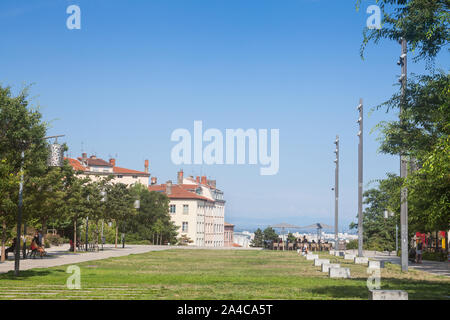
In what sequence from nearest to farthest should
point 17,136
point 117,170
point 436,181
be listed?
point 436,181
point 17,136
point 117,170

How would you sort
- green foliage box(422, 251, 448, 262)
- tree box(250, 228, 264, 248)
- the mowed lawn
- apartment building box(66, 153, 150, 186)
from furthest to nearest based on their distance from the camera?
apartment building box(66, 153, 150, 186), tree box(250, 228, 264, 248), green foliage box(422, 251, 448, 262), the mowed lawn

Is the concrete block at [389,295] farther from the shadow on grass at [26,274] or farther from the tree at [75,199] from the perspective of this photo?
the tree at [75,199]

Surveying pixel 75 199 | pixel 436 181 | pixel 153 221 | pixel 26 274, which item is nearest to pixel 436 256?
pixel 75 199

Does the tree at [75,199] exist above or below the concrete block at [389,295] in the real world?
above

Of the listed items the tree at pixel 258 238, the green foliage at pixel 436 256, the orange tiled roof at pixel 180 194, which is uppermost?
the orange tiled roof at pixel 180 194

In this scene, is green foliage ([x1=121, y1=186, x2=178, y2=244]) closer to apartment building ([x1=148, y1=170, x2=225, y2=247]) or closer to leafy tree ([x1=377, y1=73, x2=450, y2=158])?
apartment building ([x1=148, y1=170, x2=225, y2=247])

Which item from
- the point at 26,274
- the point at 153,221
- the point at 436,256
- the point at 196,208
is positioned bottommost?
the point at 436,256

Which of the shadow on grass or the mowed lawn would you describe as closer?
the mowed lawn

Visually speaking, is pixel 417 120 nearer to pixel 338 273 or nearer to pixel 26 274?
pixel 338 273

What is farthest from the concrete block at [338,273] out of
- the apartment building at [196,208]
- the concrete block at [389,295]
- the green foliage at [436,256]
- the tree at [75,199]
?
the apartment building at [196,208]

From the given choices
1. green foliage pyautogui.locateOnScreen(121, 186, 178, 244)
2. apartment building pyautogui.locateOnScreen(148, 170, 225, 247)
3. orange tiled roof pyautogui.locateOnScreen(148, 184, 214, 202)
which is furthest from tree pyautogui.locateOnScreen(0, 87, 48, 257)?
orange tiled roof pyautogui.locateOnScreen(148, 184, 214, 202)
